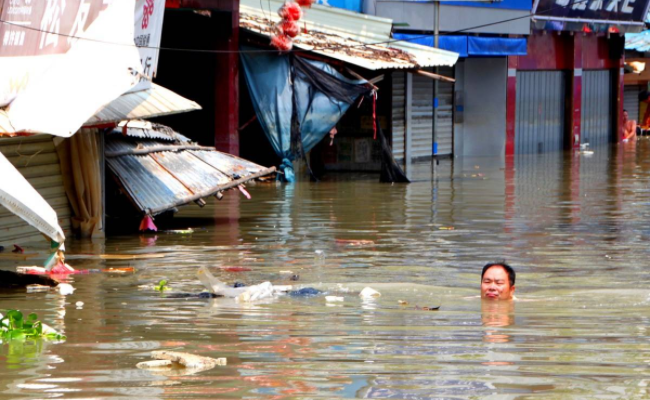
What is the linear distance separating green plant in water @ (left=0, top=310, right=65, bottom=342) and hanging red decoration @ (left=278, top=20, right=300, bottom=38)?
13.1m

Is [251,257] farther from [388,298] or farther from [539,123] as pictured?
[539,123]

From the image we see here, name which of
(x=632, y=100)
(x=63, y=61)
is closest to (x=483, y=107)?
(x=632, y=100)

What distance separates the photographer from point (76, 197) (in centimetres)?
1425

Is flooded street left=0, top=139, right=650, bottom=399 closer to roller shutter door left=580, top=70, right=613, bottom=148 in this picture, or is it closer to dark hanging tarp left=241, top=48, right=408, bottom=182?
dark hanging tarp left=241, top=48, right=408, bottom=182

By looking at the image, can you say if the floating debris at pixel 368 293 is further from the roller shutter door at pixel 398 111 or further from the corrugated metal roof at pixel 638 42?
the corrugated metal roof at pixel 638 42

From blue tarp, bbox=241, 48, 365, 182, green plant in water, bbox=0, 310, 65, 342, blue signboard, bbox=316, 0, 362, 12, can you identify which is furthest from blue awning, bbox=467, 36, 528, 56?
green plant in water, bbox=0, 310, 65, 342

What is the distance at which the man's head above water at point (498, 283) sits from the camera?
9836 millimetres

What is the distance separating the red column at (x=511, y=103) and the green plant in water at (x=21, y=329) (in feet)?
76.2

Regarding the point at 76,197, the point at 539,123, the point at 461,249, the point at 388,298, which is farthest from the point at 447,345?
the point at 539,123

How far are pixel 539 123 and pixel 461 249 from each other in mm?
19696

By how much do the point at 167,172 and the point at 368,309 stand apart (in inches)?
254

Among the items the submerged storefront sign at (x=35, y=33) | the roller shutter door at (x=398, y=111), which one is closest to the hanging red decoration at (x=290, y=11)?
the roller shutter door at (x=398, y=111)

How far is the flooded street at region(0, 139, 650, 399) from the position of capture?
21.6ft

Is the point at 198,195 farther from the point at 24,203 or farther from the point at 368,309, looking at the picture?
the point at 368,309
